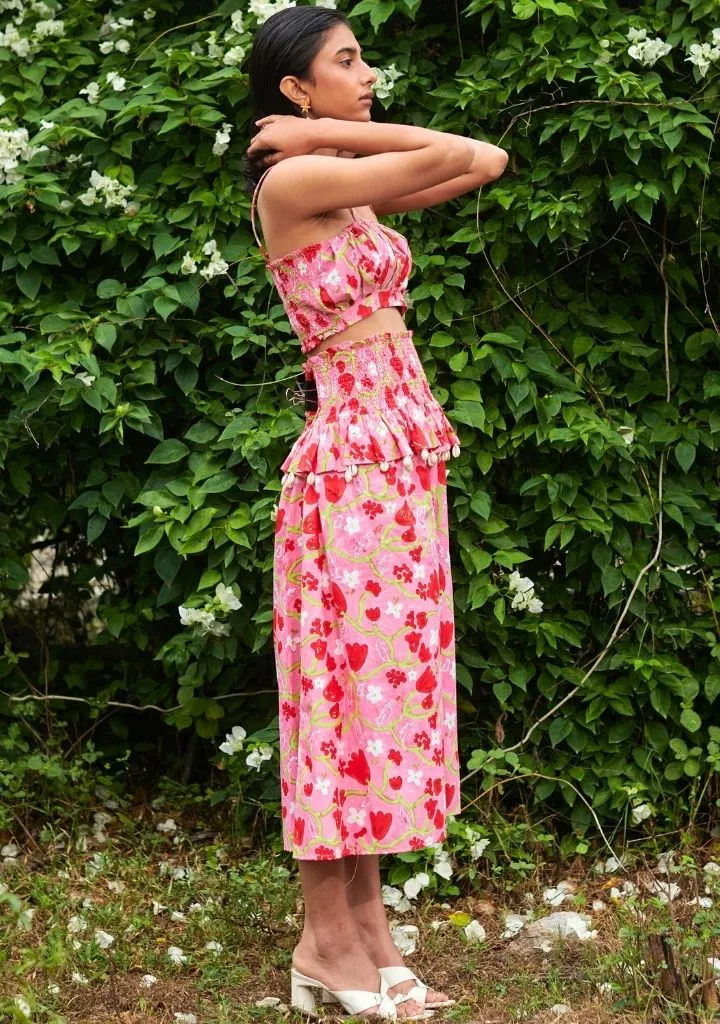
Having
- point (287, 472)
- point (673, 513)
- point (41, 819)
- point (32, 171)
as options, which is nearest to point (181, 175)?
point (32, 171)

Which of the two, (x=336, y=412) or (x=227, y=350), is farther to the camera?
(x=227, y=350)

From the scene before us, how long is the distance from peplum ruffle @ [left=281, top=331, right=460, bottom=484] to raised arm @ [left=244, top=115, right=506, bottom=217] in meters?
0.30

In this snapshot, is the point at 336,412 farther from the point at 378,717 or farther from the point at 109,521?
the point at 109,521

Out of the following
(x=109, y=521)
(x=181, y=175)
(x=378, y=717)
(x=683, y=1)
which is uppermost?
(x=683, y=1)

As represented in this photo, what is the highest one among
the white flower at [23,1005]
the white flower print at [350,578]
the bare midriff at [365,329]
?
the bare midriff at [365,329]

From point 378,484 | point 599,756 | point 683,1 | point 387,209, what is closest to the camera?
point 378,484

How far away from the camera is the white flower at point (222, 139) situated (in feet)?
11.9

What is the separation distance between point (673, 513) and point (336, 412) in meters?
1.23

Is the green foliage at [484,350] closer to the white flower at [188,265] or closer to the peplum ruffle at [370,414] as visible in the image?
the white flower at [188,265]

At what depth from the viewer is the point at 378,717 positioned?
2.77m

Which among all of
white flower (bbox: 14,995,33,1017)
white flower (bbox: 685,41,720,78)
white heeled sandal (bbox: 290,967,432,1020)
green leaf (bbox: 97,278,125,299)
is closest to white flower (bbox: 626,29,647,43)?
white flower (bbox: 685,41,720,78)

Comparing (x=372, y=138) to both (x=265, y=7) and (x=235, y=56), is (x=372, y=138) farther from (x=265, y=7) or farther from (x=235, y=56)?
(x=235, y=56)

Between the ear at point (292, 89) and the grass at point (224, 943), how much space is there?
5.51ft

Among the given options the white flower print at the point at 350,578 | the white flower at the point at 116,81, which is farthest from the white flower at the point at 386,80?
the white flower print at the point at 350,578
